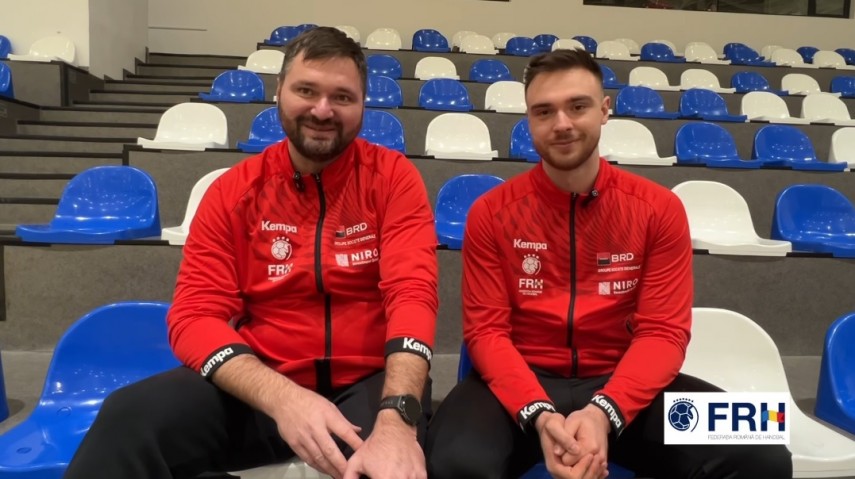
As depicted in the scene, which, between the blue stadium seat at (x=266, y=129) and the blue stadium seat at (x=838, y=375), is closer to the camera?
the blue stadium seat at (x=838, y=375)

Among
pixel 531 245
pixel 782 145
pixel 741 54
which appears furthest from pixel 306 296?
pixel 741 54

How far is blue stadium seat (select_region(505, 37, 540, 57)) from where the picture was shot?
21.8 feet

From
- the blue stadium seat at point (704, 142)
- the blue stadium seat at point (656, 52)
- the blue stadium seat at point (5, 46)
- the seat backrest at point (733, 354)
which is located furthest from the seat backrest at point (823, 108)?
the blue stadium seat at point (5, 46)

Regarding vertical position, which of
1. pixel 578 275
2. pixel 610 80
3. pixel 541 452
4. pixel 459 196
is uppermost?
pixel 610 80

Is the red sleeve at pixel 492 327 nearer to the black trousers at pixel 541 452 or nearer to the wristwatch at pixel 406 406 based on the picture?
the black trousers at pixel 541 452

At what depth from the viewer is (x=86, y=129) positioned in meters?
4.40

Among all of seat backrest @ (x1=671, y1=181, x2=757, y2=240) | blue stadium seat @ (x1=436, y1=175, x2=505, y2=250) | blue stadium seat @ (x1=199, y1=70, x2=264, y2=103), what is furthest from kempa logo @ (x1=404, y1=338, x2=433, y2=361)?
blue stadium seat @ (x1=199, y1=70, x2=264, y2=103)

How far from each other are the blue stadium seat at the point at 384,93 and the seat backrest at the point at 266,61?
3.64 feet

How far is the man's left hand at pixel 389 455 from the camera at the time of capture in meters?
0.90

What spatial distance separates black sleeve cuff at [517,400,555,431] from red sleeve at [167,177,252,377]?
1.74 ft

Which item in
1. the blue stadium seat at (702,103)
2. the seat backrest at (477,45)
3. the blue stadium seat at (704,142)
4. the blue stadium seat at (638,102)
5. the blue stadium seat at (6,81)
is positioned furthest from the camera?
the seat backrest at (477,45)

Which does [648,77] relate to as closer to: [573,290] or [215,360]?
[573,290]

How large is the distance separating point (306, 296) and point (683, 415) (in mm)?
791

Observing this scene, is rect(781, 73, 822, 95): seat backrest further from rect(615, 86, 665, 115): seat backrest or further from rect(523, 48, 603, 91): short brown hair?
rect(523, 48, 603, 91): short brown hair
